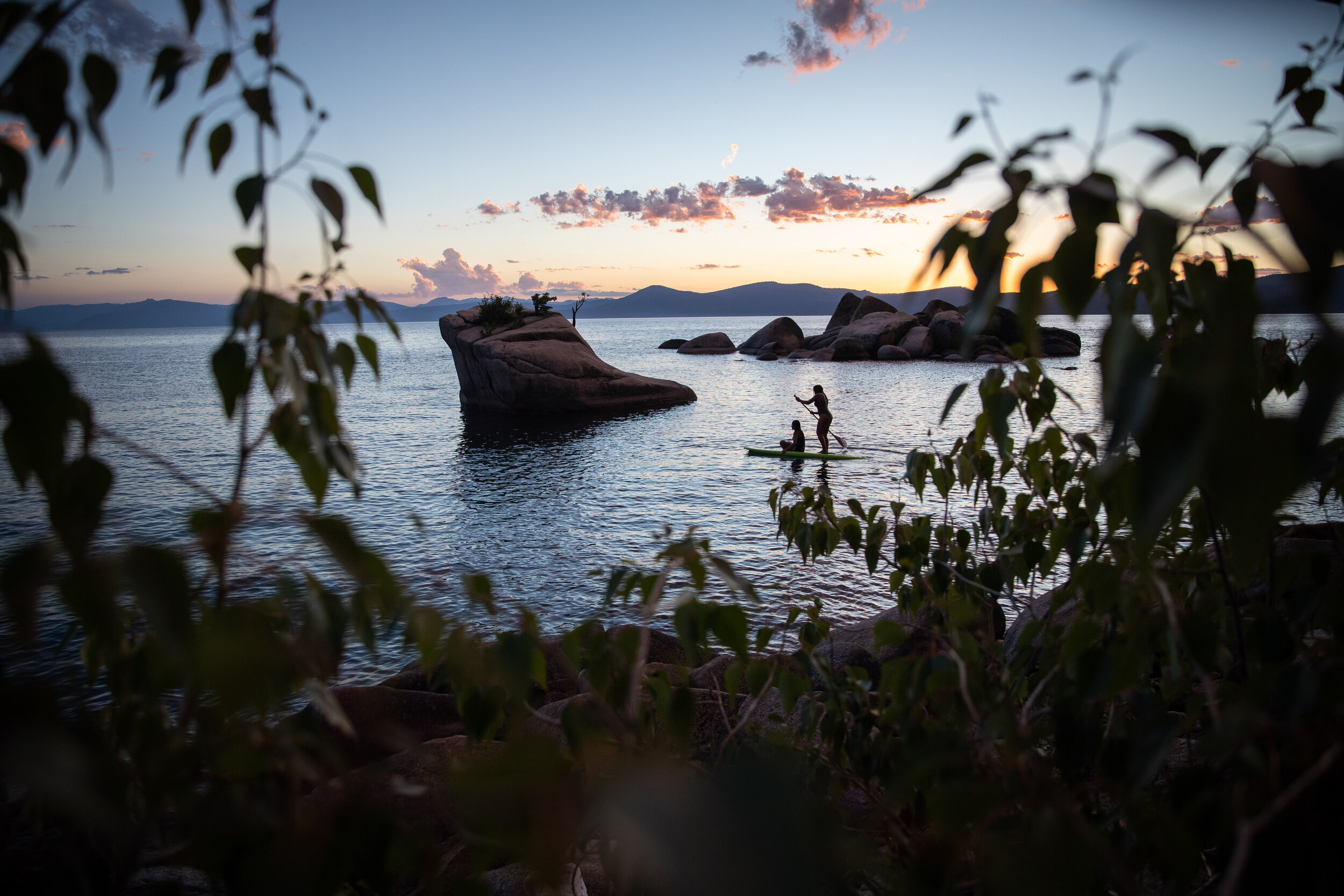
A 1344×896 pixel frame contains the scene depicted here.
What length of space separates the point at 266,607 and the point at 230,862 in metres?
0.72

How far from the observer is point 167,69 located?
1.05 metres

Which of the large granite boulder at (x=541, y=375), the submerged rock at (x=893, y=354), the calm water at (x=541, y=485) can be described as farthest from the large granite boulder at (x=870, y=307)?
the large granite boulder at (x=541, y=375)

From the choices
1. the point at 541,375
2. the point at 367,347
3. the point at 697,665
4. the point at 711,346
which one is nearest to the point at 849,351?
the point at 711,346

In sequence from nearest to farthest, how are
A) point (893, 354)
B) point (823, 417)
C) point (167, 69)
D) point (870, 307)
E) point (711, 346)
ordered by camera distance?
point (167, 69) < point (823, 417) < point (893, 354) < point (870, 307) < point (711, 346)

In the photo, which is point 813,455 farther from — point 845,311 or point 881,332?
point 845,311

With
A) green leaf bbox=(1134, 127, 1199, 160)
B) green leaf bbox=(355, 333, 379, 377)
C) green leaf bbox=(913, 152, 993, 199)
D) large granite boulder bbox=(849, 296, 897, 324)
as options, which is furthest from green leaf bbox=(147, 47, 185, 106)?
large granite boulder bbox=(849, 296, 897, 324)

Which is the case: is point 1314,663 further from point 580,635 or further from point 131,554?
point 131,554

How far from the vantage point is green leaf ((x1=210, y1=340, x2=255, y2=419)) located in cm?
117

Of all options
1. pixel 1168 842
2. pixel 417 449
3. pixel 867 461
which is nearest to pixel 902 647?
pixel 1168 842

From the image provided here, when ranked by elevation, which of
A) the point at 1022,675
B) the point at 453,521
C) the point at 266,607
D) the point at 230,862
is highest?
the point at 266,607

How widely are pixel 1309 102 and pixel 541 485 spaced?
625 inches

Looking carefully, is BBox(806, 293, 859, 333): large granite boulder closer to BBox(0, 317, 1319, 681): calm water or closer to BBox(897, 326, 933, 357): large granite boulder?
BBox(897, 326, 933, 357): large granite boulder

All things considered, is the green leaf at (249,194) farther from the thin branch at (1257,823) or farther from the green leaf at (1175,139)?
the thin branch at (1257,823)

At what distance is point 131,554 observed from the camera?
662mm
